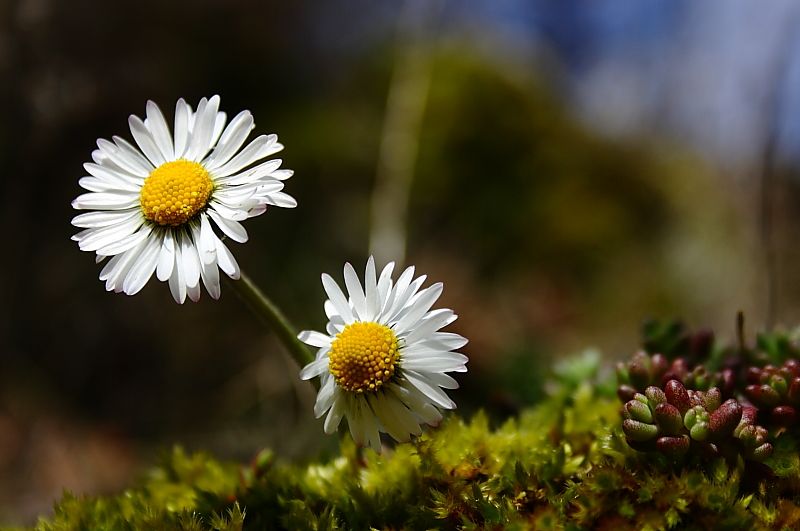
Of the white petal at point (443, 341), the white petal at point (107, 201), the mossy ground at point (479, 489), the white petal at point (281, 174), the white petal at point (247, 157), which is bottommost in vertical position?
the mossy ground at point (479, 489)

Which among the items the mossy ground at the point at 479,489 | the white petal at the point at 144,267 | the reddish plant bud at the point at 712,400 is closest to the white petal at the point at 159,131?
the white petal at the point at 144,267

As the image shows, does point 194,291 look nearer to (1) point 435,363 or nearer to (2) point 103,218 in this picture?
(2) point 103,218

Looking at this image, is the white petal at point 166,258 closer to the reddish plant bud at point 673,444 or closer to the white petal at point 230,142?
the white petal at point 230,142

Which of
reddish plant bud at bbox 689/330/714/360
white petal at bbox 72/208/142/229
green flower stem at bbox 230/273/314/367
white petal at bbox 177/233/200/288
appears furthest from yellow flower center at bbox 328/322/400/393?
reddish plant bud at bbox 689/330/714/360

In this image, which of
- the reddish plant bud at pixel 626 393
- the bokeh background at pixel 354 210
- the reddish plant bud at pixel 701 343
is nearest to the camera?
the reddish plant bud at pixel 626 393

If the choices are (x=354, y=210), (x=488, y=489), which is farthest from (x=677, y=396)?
(x=354, y=210)

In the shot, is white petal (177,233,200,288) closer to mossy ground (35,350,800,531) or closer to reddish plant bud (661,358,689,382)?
mossy ground (35,350,800,531)
